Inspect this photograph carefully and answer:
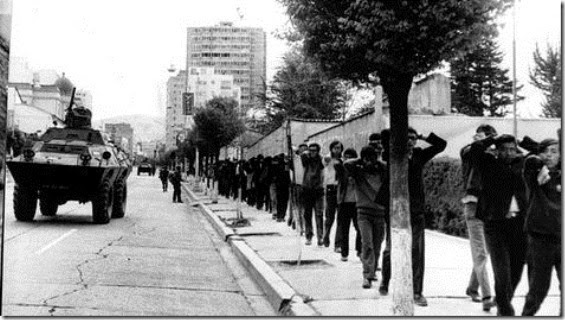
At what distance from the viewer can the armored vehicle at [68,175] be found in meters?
10.3

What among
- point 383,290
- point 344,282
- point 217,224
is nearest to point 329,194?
point 344,282

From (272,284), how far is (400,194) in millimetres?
2198

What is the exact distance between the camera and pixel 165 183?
17531 millimetres

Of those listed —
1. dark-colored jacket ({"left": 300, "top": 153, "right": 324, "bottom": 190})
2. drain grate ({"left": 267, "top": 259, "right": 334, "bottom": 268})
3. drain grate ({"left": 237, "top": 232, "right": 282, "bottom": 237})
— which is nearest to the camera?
drain grate ({"left": 267, "top": 259, "right": 334, "bottom": 268})

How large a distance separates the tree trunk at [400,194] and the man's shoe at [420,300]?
55 cm

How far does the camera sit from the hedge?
753 cm

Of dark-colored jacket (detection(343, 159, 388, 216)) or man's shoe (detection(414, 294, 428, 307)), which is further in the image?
dark-colored jacket (detection(343, 159, 388, 216))

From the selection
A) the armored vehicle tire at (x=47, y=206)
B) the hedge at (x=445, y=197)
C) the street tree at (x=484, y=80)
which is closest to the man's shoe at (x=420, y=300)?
the street tree at (x=484, y=80)

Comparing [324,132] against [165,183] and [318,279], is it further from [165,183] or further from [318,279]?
[318,279]

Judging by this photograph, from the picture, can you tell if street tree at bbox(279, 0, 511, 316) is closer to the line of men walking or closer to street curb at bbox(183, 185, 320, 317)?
the line of men walking

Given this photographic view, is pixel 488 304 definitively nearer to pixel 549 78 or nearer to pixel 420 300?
pixel 420 300

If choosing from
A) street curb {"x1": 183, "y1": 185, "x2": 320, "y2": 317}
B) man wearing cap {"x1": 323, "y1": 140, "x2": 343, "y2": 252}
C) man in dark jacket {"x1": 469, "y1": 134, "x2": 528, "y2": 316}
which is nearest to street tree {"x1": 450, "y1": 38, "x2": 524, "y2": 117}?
man in dark jacket {"x1": 469, "y1": 134, "x2": 528, "y2": 316}

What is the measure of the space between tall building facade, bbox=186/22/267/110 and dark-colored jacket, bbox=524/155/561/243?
7.36 feet

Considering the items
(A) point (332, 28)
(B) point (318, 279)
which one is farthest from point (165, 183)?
(A) point (332, 28)
